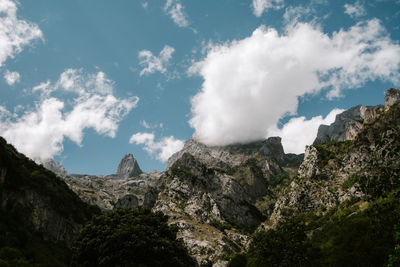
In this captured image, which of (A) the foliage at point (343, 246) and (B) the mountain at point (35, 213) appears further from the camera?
(A) the foliage at point (343, 246)

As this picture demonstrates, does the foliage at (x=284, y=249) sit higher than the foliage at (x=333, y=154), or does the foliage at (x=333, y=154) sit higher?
the foliage at (x=333, y=154)

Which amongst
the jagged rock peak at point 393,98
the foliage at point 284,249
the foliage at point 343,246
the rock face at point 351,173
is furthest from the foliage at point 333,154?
the foliage at point 284,249

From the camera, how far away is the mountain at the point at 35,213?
69.3m

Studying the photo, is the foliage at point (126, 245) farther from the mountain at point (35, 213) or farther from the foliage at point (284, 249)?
the foliage at point (284, 249)

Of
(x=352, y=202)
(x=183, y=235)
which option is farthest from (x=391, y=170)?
(x=183, y=235)

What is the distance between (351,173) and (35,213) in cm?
15991

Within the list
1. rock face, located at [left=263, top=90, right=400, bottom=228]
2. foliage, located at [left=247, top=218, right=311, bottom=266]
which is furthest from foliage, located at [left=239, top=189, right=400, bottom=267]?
rock face, located at [left=263, top=90, right=400, bottom=228]

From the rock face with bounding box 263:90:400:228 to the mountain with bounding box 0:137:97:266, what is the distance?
124385 mm

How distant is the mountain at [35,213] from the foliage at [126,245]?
17.3 metres

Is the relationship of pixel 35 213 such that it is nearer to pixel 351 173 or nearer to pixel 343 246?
pixel 343 246

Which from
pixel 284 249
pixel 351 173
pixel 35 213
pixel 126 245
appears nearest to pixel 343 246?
pixel 284 249

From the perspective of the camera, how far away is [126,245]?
51.2 m

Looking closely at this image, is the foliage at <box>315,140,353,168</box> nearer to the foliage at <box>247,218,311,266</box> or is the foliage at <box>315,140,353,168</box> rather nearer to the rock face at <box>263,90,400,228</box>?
the rock face at <box>263,90,400,228</box>

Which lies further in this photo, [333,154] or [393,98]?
[393,98]
